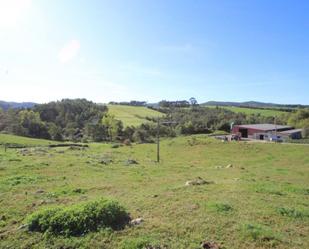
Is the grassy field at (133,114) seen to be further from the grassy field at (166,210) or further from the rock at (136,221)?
the rock at (136,221)

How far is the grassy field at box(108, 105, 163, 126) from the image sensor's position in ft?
430

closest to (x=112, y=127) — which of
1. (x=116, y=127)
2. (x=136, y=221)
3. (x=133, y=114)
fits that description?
(x=116, y=127)

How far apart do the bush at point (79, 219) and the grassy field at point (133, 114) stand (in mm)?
111283

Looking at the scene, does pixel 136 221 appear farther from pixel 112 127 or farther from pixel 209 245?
pixel 112 127

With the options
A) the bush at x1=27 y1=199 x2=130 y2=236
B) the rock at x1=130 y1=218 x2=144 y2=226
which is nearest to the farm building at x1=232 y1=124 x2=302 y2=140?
the rock at x1=130 y1=218 x2=144 y2=226

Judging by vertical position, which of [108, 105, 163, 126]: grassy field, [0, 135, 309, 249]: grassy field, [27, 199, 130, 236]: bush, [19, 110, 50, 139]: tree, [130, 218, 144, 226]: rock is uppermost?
[108, 105, 163, 126]: grassy field

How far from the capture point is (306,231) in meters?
11.7

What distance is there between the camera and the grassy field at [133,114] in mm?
131125

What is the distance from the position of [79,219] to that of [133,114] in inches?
5429

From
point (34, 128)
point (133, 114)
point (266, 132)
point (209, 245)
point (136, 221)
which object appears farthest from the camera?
point (133, 114)

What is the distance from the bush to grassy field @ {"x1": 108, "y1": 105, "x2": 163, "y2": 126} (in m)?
111

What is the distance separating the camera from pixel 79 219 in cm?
1124

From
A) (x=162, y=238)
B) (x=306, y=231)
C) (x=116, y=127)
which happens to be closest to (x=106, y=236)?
(x=162, y=238)

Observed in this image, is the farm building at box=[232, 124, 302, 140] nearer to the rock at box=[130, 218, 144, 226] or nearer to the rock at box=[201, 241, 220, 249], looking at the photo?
the rock at box=[130, 218, 144, 226]
